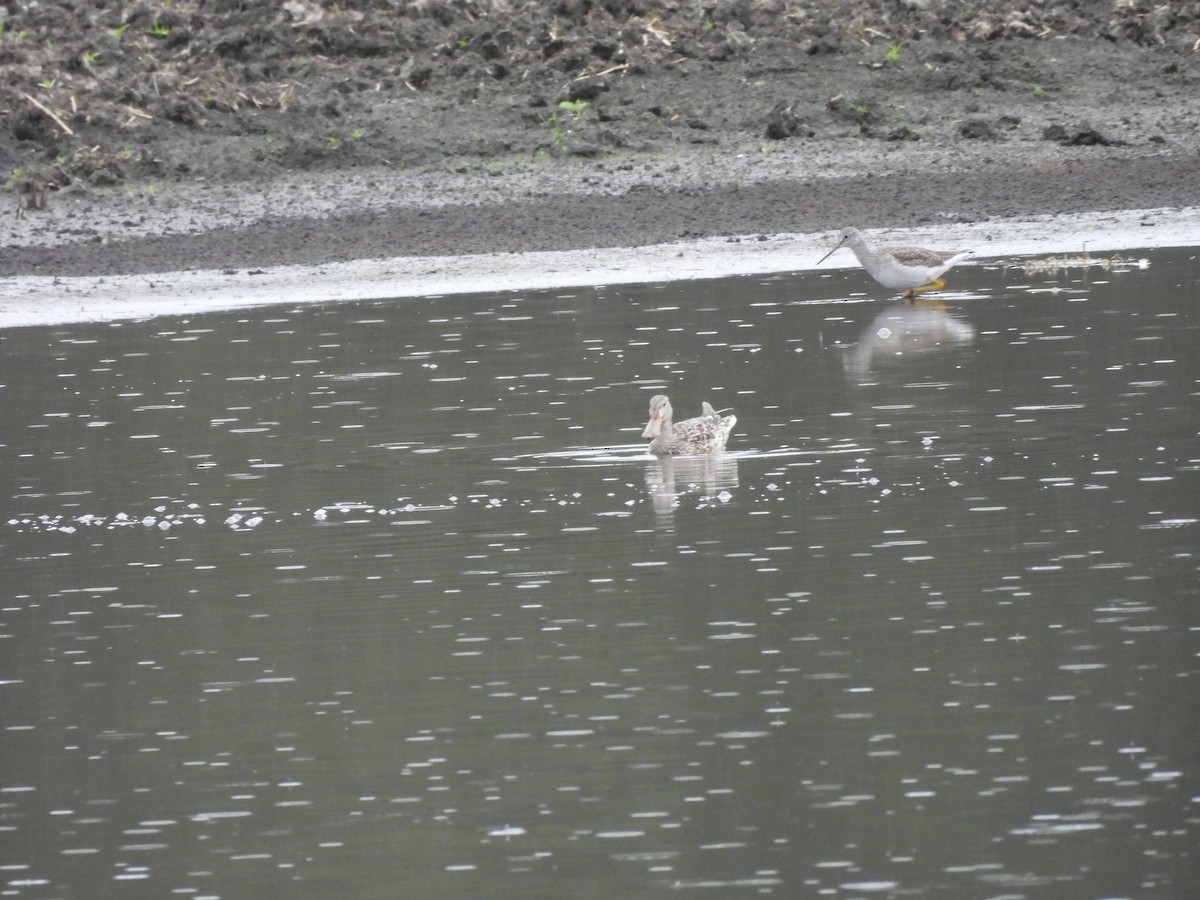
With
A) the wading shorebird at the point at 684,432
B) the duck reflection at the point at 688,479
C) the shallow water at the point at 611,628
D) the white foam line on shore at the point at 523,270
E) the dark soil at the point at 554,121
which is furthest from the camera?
the dark soil at the point at 554,121

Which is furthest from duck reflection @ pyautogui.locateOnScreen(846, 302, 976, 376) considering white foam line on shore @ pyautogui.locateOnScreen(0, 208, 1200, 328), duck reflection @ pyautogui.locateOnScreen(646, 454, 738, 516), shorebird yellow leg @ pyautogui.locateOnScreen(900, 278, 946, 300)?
white foam line on shore @ pyautogui.locateOnScreen(0, 208, 1200, 328)

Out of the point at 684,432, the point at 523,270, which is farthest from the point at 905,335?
the point at 523,270

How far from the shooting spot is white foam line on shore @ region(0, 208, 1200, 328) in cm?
2044

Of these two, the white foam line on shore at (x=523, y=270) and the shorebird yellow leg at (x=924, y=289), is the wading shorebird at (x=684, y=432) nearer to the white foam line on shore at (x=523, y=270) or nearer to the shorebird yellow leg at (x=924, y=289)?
the shorebird yellow leg at (x=924, y=289)

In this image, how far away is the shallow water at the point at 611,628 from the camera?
671 centimetres

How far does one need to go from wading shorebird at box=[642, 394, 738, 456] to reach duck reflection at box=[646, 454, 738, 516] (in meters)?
0.06

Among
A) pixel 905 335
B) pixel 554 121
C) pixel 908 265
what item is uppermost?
pixel 554 121

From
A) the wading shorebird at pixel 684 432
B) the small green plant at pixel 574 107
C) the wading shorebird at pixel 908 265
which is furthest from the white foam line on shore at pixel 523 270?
the wading shorebird at pixel 684 432

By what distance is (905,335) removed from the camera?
658 inches

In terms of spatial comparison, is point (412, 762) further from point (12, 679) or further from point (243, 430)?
point (243, 430)

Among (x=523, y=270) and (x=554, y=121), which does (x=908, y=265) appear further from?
(x=554, y=121)

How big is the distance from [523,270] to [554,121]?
17.2ft

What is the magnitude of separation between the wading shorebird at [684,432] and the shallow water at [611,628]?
105mm

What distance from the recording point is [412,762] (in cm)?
747
